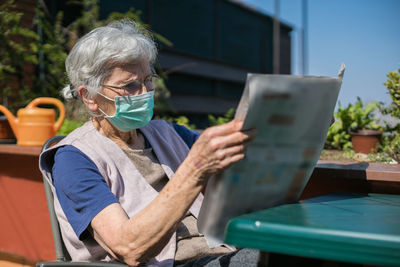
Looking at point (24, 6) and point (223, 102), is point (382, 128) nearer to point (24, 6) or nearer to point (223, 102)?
point (24, 6)

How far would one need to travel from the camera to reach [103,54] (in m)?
1.72

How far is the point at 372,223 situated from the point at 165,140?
47.8 inches

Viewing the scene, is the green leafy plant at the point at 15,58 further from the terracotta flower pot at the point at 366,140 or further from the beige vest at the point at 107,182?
the terracotta flower pot at the point at 366,140

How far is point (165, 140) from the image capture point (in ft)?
6.59

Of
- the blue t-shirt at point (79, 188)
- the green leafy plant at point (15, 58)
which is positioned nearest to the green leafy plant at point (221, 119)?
the green leafy plant at point (15, 58)

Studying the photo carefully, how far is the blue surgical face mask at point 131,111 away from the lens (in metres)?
1.79

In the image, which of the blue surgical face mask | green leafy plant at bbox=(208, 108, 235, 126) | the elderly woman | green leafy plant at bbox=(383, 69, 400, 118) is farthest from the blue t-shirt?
green leafy plant at bbox=(208, 108, 235, 126)

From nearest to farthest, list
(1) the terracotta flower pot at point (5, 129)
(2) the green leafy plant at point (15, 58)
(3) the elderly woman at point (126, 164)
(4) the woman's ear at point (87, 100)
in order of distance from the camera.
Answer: (3) the elderly woman at point (126, 164) < (4) the woman's ear at point (87, 100) < (1) the terracotta flower pot at point (5, 129) < (2) the green leafy plant at point (15, 58)

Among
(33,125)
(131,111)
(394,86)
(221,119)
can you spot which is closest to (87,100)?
(131,111)

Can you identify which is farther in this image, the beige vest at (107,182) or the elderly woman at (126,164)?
the beige vest at (107,182)

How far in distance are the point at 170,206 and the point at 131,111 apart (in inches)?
28.7

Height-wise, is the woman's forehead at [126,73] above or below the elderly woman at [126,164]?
above

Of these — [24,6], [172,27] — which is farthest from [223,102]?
[24,6]

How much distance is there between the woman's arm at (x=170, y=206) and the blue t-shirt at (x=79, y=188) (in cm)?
4
